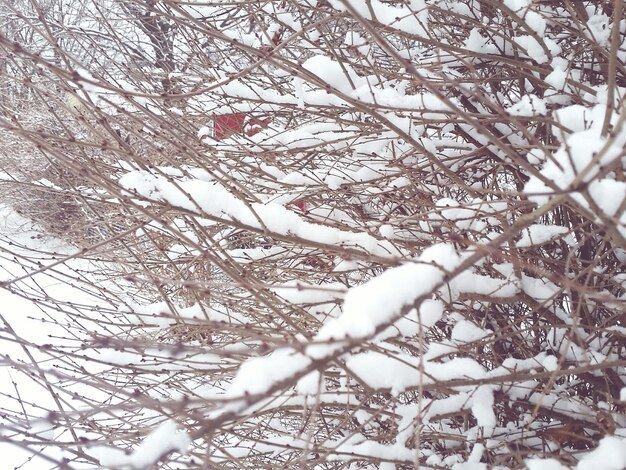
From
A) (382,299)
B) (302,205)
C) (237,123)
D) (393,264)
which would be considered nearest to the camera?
(382,299)

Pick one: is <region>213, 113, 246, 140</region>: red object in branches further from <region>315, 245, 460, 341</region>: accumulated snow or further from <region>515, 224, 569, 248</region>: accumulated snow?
<region>315, 245, 460, 341</region>: accumulated snow

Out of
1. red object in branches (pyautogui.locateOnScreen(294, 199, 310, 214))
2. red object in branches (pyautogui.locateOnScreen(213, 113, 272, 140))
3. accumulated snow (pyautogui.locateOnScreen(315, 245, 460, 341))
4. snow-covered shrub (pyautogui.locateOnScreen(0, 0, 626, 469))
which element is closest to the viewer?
accumulated snow (pyautogui.locateOnScreen(315, 245, 460, 341))

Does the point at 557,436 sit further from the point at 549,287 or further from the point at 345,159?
the point at 345,159

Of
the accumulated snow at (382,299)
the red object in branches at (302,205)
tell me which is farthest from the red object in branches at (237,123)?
the accumulated snow at (382,299)

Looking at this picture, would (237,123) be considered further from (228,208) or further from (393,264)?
(393,264)

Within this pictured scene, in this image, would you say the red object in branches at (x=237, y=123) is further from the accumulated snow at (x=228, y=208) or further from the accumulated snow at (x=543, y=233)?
the accumulated snow at (x=543, y=233)

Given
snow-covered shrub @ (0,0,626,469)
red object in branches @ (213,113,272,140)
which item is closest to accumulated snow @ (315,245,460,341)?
snow-covered shrub @ (0,0,626,469)

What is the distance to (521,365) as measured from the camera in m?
2.22

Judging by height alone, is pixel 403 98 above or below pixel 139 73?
below

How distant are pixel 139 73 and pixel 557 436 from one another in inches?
118

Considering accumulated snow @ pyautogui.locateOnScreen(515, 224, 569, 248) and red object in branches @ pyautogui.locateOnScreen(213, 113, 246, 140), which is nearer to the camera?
accumulated snow @ pyautogui.locateOnScreen(515, 224, 569, 248)

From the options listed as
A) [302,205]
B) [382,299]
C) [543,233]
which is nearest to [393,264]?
[382,299]

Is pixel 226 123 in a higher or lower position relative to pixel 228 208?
higher

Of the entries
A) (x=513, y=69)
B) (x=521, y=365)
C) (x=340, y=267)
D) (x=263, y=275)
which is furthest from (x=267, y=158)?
(x=521, y=365)
